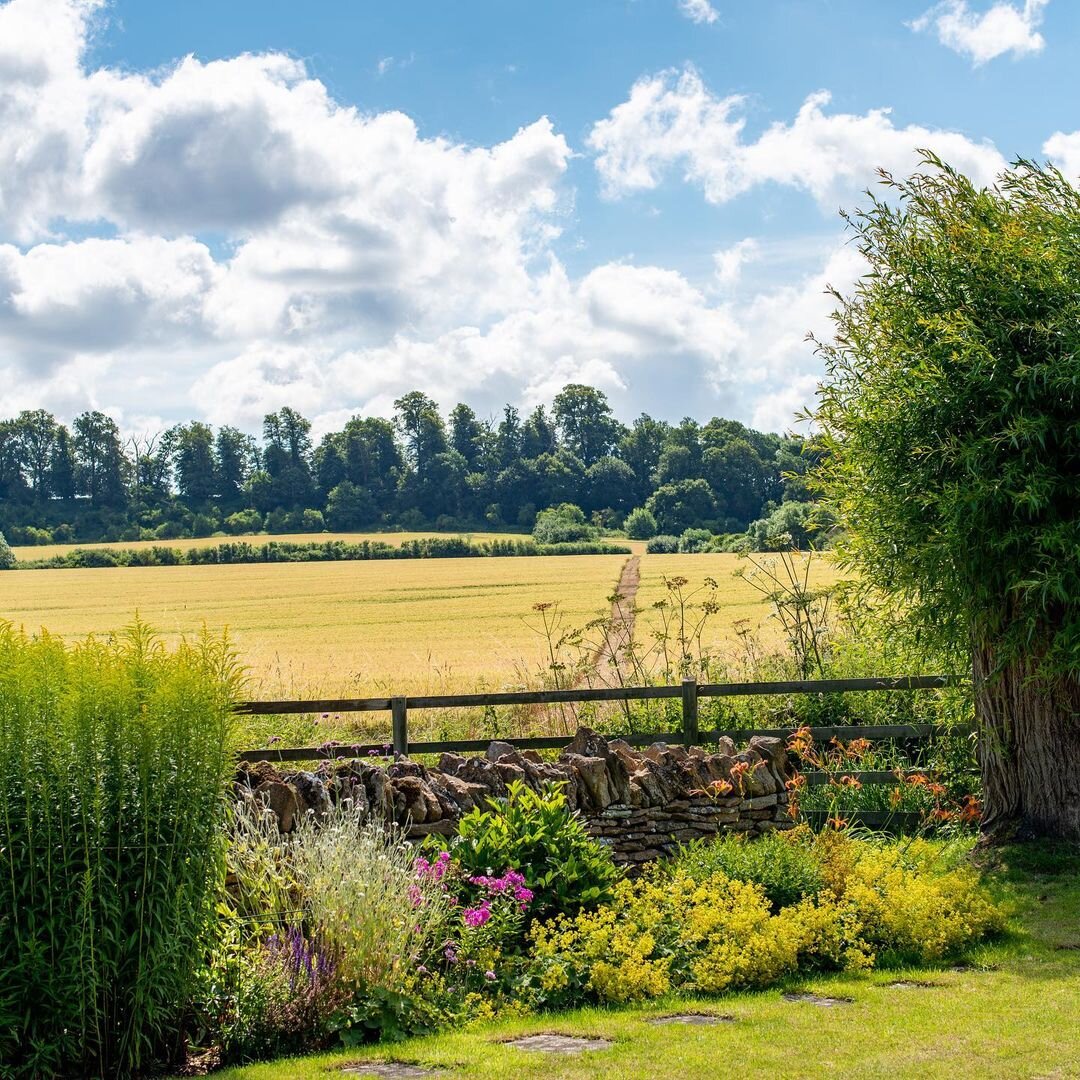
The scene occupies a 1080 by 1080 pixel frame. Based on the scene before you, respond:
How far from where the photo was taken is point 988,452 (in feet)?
27.7

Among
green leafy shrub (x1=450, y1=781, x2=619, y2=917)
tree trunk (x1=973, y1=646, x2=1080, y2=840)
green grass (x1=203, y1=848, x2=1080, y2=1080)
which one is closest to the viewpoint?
green grass (x1=203, y1=848, x2=1080, y2=1080)

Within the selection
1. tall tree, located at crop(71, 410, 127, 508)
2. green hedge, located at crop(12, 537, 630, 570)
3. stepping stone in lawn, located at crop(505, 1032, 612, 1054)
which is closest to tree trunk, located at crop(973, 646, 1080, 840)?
stepping stone in lawn, located at crop(505, 1032, 612, 1054)

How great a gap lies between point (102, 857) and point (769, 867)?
13.5 ft

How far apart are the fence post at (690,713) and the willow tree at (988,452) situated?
2058 mm

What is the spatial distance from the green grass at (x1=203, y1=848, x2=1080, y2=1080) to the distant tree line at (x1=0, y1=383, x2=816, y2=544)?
3046 inches

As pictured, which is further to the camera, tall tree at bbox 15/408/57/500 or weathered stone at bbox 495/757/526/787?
tall tree at bbox 15/408/57/500

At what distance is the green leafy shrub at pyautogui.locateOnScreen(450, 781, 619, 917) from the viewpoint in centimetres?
653

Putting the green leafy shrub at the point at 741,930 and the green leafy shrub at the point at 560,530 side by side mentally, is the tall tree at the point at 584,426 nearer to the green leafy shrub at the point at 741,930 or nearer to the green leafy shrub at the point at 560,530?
the green leafy shrub at the point at 560,530

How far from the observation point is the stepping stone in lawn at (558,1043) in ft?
16.4

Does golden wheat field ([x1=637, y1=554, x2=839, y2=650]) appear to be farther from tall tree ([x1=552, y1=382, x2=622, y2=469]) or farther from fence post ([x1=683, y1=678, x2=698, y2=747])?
tall tree ([x1=552, y1=382, x2=622, y2=469])

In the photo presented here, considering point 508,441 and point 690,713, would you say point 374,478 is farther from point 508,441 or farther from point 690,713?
point 690,713

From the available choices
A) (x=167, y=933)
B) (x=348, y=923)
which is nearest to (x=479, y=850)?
(x=348, y=923)

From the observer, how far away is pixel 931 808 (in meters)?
10.1

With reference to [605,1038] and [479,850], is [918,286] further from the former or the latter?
[605,1038]
